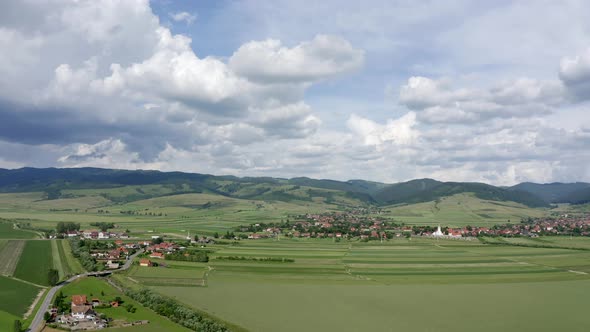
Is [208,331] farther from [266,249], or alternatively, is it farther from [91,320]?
[266,249]

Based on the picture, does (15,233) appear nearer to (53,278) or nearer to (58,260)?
(58,260)

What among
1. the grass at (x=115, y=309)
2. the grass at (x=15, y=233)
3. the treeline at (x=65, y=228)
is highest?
the treeline at (x=65, y=228)

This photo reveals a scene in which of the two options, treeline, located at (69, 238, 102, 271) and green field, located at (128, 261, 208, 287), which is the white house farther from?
treeline, located at (69, 238, 102, 271)

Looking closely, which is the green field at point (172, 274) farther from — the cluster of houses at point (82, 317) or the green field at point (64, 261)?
the cluster of houses at point (82, 317)

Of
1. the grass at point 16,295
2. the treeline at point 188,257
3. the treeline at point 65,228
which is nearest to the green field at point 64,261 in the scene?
the grass at point 16,295

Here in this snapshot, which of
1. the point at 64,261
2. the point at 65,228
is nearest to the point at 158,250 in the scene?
the point at 64,261

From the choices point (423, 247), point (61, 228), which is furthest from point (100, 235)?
point (423, 247)
